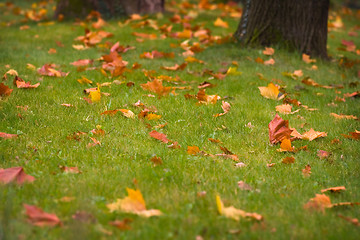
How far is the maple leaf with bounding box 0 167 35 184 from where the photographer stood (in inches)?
98.0

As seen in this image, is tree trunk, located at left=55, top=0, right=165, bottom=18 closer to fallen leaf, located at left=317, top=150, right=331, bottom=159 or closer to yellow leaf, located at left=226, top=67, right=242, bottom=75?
yellow leaf, located at left=226, top=67, right=242, bottom=75

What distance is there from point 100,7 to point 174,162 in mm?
6472

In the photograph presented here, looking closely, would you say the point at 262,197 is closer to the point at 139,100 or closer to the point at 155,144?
the point at 155,144

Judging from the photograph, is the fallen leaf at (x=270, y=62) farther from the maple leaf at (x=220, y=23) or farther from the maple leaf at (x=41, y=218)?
the maple leaf at (x=41, y=218)

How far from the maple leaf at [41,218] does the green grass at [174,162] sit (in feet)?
0.13

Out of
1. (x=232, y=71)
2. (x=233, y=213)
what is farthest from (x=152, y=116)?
(x=232, y=71)

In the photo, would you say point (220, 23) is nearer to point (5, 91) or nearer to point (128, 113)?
point (128, 113)

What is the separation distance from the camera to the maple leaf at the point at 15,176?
249cm

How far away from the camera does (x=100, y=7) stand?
339 inches

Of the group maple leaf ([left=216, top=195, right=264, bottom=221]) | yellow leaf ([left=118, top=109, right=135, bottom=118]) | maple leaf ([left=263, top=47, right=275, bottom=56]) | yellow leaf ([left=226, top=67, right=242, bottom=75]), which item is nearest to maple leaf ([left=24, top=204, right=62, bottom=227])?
maple leaf ([left=216, top=195, right=264, bottom=221])

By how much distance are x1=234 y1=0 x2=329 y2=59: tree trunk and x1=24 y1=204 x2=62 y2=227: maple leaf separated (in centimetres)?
491

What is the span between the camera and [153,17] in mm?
8547

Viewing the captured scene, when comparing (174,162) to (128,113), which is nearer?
(174,162)

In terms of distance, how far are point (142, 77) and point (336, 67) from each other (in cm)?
302
